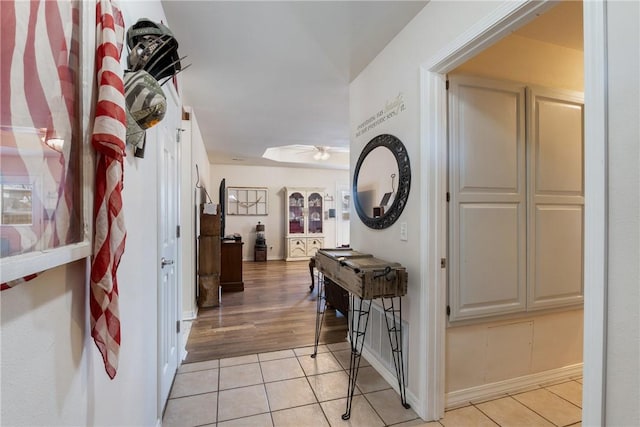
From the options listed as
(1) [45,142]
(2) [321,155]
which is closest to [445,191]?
(1) [45,142]

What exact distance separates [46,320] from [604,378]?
1576 millimetres

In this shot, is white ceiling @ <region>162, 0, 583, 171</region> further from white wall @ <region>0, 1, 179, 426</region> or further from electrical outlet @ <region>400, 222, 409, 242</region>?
electrical outlet @ <region>400, 222, 409, 242</region>

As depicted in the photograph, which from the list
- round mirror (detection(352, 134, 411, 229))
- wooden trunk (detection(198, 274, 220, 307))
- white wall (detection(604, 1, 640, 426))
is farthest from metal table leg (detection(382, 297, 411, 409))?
wooden trunk (detection(198, 274, 220, 307))

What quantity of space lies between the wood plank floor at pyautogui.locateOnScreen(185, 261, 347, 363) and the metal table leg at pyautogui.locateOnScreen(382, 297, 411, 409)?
91 cm

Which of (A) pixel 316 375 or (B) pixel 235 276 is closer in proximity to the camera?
(A) pixel 316 375

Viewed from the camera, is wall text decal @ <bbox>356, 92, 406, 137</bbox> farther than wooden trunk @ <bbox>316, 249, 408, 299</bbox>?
Yes

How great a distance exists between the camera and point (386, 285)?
181 centimetres

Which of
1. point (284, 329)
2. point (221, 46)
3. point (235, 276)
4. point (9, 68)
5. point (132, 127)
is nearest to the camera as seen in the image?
point (9, 68)

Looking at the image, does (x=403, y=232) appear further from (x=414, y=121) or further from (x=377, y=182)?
(x=414, y=121)

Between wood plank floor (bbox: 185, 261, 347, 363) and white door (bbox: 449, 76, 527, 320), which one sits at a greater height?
white door (bbox: 449, 76, 527, 320)

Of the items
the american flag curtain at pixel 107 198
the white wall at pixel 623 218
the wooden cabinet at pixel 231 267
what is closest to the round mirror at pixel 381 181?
the white wall at pixel 623 218

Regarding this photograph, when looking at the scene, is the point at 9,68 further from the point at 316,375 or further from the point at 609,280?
the point at 316,375

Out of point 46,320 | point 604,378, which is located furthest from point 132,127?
point 604,378

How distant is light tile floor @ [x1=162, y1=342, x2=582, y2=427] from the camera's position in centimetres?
178
